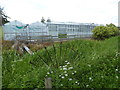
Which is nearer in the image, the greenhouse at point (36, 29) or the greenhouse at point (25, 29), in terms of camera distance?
the greenhouse at point (36, 29)

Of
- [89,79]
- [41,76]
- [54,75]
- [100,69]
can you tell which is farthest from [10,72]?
[100,69]

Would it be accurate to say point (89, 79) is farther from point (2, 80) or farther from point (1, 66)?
point (1, 66)

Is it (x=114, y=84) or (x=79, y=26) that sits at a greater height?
(x=79, y=26)

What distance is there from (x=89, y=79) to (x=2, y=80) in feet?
7.07

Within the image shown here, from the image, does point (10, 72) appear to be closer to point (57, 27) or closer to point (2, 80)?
point (2, 80)

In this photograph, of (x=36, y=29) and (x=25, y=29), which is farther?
(x=36, y=29)

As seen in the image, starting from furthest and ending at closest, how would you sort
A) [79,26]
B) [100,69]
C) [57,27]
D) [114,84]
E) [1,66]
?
[79,26]
[57,27]
[1,66]
[100,69]
[114,84]

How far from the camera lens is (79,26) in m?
21.3

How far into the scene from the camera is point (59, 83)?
2.76m

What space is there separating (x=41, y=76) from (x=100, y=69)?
1632 mm

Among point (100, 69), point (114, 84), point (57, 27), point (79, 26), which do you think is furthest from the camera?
point (79, 26)

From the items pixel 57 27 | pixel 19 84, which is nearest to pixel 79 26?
pixel 57 27

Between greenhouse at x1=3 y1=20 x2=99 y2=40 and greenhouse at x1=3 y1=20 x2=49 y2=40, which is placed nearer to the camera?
greenhouse at x1=3 y1=20 x2=99 y2=40

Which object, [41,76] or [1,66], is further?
[1,66]
